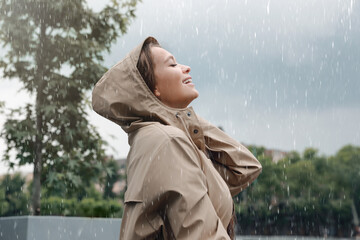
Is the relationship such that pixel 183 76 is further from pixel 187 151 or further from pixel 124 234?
pixel 124 234

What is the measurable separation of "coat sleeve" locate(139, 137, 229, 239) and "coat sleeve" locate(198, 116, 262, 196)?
44 centimetres

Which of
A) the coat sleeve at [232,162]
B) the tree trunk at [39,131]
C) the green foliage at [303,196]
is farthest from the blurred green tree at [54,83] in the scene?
the green foliage at [303,196]

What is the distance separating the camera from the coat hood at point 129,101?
6.39ft

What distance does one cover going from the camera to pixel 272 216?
5300cm

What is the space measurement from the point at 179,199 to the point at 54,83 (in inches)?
374

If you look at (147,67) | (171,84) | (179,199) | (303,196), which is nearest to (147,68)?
(147,67)

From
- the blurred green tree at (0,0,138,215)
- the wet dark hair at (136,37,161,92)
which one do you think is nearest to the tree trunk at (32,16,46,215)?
the blurred green tree at (0,0,138,215)

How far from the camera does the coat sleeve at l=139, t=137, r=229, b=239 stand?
1.63m

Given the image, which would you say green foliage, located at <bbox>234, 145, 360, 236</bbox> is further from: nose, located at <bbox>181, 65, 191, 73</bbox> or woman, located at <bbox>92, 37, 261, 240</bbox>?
nose, located at <bbox>181, 65, 191, 73</bbox>

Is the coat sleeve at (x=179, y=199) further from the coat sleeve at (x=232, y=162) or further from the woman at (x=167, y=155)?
the coat sleeve at (x=232, y=162)

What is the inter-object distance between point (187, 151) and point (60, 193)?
9346 millimetres

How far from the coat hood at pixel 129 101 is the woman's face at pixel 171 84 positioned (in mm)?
76

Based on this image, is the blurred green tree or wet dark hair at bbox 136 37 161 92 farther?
the blurred green tree

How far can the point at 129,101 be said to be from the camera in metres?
1.95
